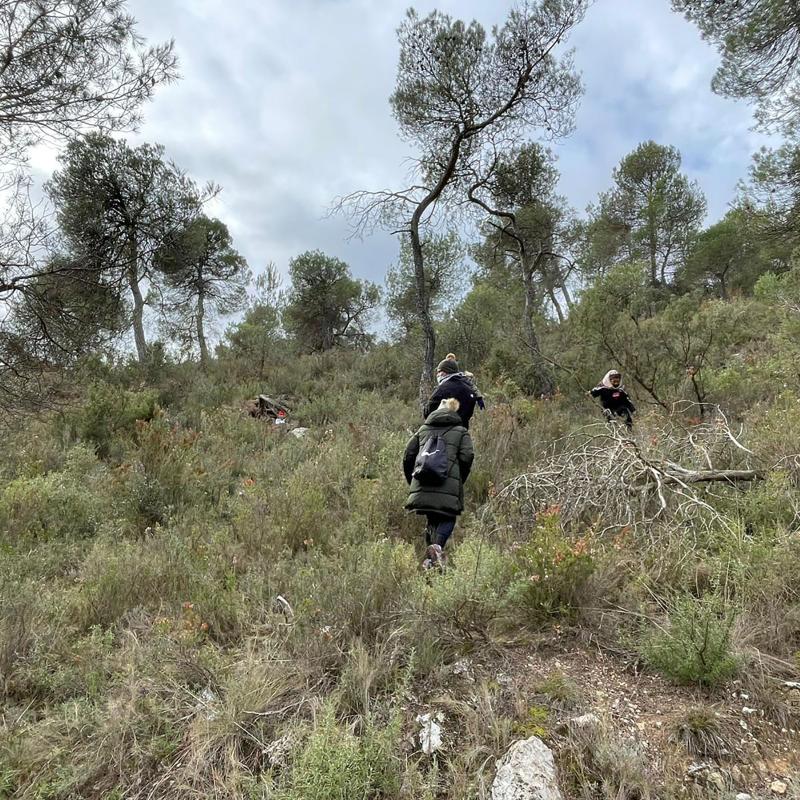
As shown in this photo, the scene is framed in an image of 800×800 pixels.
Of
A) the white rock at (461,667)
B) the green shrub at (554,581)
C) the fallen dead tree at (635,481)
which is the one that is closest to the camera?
the white rock at (461,667)

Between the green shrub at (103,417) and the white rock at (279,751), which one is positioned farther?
the green shrub at (103,417)

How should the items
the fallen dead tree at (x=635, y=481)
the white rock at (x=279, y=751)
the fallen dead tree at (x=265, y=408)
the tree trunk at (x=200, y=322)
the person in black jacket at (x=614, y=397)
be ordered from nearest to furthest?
the white rock at (x=279, y=751)
the fallen dead tree at (x=635, y=481)
the person in black jacket at (x=614, y=397)
the fallen dead tree at (x=265, y=408)
the tree trunk at (x=200, y=322)

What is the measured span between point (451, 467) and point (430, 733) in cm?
232

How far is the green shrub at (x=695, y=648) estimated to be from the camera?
2086mm

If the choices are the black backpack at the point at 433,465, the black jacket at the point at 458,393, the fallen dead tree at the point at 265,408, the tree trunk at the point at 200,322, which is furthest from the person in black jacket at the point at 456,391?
the tree trunk at the point at 200,322

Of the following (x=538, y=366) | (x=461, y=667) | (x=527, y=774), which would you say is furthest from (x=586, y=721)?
(x=538, y=366)

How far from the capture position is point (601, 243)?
20125 millimetres

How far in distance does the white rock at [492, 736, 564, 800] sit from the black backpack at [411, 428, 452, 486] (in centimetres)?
229

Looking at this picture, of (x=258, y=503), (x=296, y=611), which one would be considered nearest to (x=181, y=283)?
(x=258, y=503)

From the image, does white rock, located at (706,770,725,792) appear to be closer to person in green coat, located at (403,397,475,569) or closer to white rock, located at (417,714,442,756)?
white rock, located at (417,714,442,756)

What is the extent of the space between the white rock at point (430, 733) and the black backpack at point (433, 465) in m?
2.10

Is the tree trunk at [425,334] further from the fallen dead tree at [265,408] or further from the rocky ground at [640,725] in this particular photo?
the rocky ground at [640,725]

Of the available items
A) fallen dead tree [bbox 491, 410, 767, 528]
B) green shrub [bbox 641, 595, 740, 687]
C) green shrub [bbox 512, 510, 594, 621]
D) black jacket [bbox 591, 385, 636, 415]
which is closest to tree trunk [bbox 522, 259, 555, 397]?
black jacket [bbox 591, 385, 636, 415]

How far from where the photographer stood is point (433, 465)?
13.1ft
